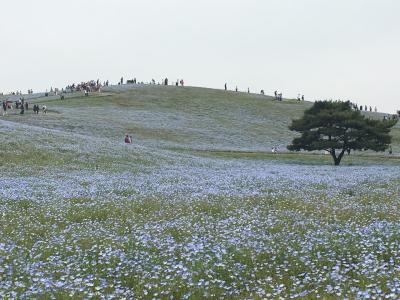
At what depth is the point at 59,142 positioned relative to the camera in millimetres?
42719

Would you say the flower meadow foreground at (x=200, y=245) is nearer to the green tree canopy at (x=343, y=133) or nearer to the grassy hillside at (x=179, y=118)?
the green tree canopy at (x=343, y=133)

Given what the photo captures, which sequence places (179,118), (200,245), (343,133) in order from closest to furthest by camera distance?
(200,245) < (343,133) < (179,118)

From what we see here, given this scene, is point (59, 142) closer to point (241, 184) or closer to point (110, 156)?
point (110, 156)

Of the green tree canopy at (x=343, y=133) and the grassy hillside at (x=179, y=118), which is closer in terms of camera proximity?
the green tree canopy at (x=343, y=133)

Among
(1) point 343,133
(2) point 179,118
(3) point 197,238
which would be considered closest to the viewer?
(3) point 197,238

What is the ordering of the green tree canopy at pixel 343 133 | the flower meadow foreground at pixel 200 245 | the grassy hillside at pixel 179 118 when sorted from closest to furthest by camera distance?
the flower meadow foreground at pixel 200 245, the green tree canopy at pixel 343 133, the grassy hillside at pixel 179 118

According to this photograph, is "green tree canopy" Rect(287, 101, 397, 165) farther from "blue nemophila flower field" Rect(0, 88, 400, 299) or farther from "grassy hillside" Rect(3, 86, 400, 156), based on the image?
"blue nemophila flower field" Rect(0, 88, 400, 299)

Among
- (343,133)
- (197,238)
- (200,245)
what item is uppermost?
(343,133)

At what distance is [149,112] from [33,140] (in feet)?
157

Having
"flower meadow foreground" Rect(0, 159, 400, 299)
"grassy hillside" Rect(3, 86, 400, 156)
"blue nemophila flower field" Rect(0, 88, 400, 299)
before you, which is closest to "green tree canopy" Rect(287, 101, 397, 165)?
"grassy hillside" Rect(3, 86, 400, 156)

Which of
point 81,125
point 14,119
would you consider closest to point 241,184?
point 81,125

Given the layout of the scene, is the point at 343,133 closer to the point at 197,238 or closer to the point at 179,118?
the point at 179,118

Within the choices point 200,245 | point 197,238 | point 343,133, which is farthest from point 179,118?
point 200,245

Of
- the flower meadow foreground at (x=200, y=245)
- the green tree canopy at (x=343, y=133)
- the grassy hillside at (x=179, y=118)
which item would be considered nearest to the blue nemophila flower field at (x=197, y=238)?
the flower meadow foreground at (x=200, y=245)
